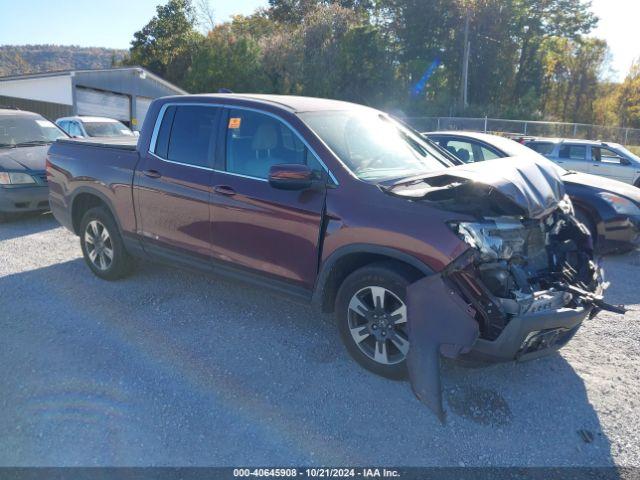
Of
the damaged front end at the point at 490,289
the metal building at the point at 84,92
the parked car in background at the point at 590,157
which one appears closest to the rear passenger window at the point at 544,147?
the parked car in background at the point at 590,157

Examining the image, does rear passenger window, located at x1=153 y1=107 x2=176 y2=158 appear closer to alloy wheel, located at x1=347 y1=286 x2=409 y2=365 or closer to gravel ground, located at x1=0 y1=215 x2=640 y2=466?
gravel ground, located at x1=0 y1=215 x2=640 y2=466

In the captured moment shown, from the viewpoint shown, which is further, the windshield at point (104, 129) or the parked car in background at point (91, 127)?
the windshield at point (104, 129)

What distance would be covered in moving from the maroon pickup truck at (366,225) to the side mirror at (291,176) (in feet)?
0.05

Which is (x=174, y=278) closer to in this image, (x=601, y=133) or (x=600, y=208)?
(x=600, y=208)

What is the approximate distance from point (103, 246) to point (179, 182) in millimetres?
1525

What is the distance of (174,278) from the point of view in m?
5.79

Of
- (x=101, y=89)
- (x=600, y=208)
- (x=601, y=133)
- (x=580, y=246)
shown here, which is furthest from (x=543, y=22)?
(x=580, y=246)

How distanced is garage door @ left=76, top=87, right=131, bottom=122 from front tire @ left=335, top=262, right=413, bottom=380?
23.5 metres

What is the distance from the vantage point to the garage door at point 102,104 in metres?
23.9

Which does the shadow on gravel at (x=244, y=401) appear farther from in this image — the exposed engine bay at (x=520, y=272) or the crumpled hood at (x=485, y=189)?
the crumpled hood at (x=485, y=189)

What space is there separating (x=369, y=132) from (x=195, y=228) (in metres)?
1.72

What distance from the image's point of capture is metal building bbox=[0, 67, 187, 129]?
2255 cm

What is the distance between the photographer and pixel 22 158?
8445 mm

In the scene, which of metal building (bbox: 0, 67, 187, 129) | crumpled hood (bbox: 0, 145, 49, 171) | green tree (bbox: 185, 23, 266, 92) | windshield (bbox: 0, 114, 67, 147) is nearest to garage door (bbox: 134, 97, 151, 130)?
metal building (bbox: 0, 67, 187, 129)
